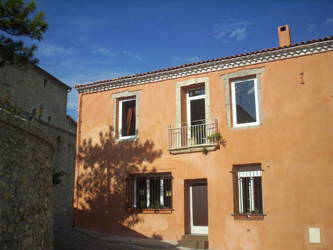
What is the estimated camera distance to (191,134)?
1361cm

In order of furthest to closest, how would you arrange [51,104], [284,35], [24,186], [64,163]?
[51,104] < [64,163] < [284,35] < [24,186]

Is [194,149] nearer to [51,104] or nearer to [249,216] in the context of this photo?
[249,216]

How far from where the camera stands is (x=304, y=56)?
12094mm

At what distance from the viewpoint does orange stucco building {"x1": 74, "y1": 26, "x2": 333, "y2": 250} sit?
1135cm

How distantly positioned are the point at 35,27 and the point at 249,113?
736 centimetres

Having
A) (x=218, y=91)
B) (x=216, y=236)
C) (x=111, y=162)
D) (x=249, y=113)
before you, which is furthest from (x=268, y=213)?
(x=111, y=162)

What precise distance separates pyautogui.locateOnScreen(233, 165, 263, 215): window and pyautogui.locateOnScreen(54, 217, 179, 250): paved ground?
8.82ft

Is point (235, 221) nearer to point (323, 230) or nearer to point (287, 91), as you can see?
point (323, 230)

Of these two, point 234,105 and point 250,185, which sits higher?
point 234,105

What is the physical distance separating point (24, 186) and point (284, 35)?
1034cm

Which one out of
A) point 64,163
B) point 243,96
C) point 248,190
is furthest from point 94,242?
point 64,163

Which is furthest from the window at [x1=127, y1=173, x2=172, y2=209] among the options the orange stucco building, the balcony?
the balcony

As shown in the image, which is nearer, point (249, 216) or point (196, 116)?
point (249, 216)

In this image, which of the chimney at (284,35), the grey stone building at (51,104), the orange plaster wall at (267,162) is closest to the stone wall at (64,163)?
the grey stone building at (51,104)
